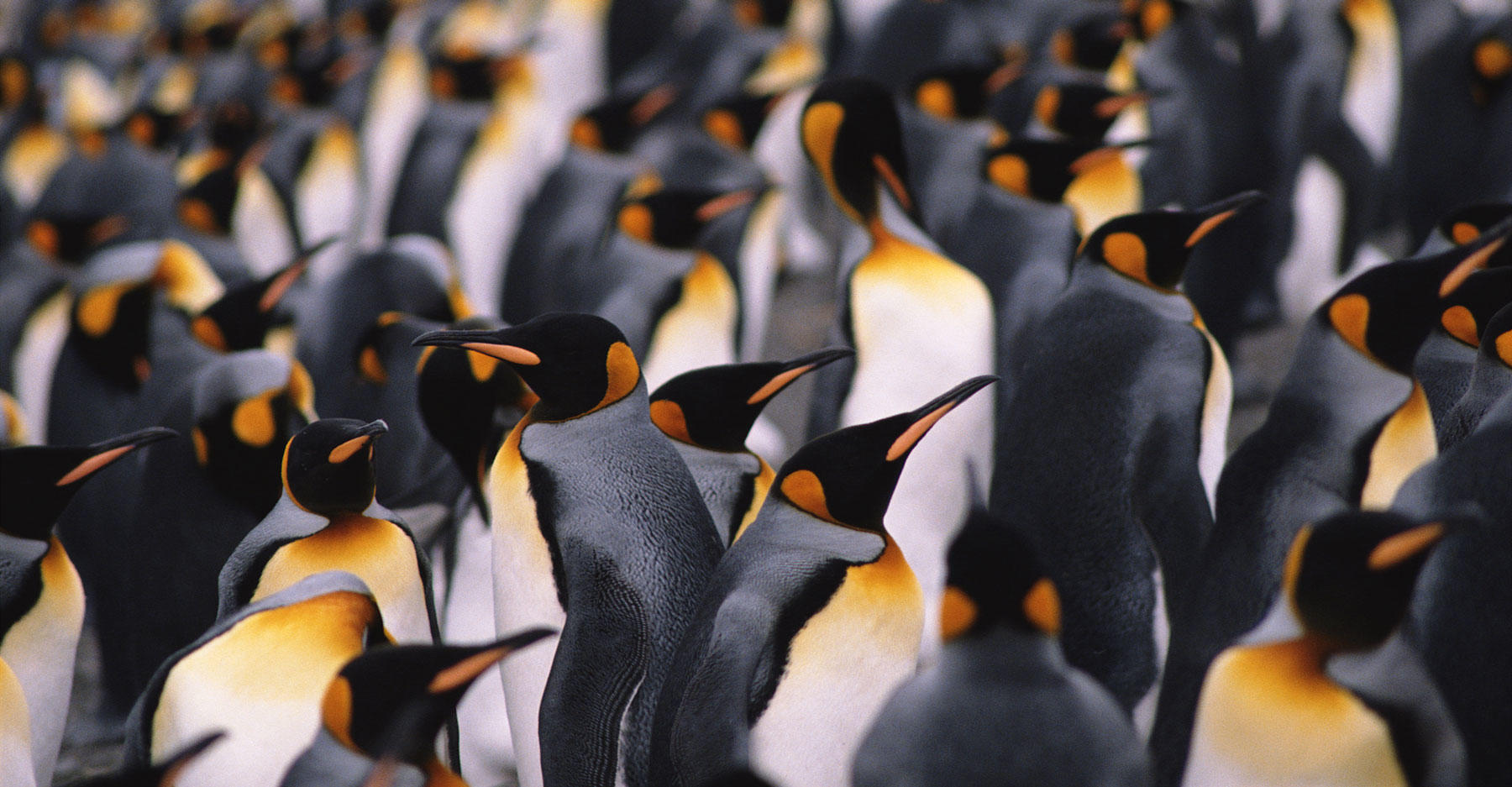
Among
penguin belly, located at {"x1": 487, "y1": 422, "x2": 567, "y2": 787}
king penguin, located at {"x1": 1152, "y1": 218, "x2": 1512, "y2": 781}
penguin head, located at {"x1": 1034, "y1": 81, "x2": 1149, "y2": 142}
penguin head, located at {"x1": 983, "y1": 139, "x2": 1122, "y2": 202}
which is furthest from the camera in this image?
penguin head, located at {"x1": 1034, "y1": 81, "x2": 1149, "y2": 142}

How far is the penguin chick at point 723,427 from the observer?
2.52 meters

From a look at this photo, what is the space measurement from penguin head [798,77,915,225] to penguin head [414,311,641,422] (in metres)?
1.16

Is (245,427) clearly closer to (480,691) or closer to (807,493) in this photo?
(480,691)

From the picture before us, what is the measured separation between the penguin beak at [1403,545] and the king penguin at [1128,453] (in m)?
0.88

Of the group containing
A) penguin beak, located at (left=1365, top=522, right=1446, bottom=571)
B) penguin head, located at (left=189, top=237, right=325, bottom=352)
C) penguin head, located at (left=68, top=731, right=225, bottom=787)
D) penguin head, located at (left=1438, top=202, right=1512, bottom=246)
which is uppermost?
penguin beak, located at (left=1365, top=522, right=1446, bottom=571)

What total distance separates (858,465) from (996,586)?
0.57 meters

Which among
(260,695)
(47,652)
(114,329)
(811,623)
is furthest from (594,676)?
(114,329)

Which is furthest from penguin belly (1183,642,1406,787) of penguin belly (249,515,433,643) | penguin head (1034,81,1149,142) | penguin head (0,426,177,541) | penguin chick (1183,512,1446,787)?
penguin head (1034,81,1149,142)

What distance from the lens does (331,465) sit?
2346mm

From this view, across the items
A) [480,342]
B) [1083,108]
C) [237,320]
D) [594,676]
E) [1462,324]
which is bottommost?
[237,320]

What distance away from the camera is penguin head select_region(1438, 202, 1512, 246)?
289 centimetres

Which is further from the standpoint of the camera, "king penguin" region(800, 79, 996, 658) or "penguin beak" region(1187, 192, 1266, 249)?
"king penguin" region(800, 79, 996, 658)

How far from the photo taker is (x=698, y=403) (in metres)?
2.59

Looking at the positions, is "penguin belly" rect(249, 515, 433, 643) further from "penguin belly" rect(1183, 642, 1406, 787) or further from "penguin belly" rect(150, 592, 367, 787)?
"penguin belly" rect(1183, 642, 1406, 787)
